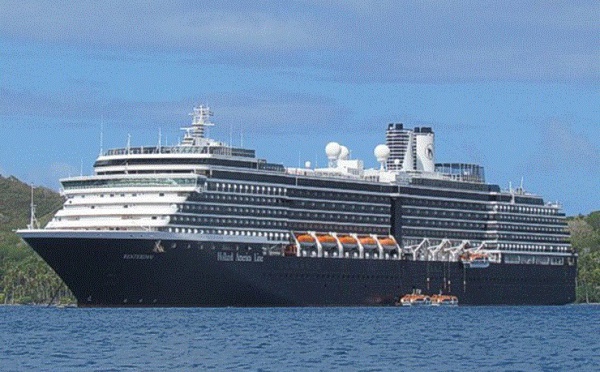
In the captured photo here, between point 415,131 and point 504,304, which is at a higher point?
point 415,131

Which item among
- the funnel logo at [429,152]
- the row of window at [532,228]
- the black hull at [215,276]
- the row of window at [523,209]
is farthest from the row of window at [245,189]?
the row of window at [532,228]

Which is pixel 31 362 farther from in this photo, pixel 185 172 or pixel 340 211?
pixel 340 211

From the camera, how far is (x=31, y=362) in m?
76.9

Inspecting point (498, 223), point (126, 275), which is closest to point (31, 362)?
point (126, 275)

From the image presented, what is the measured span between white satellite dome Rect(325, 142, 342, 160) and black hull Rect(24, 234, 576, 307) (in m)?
12.8

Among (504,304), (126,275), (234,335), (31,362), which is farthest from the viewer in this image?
(504,304)

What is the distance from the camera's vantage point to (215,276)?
126 metres

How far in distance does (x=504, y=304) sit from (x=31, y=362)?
87.5 m

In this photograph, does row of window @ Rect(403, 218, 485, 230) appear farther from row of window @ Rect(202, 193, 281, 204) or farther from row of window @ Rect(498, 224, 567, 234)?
row of window @ Rect(202, 193, 281, 204)

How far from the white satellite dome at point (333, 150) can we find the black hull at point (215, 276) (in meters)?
12.8

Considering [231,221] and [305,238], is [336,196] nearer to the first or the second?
[305,238]

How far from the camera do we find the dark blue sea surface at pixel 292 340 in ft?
252

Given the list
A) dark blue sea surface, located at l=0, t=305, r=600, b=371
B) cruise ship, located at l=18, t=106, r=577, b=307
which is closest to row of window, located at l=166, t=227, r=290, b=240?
cruise ship, located at l=18, t=106, r=577, b=307

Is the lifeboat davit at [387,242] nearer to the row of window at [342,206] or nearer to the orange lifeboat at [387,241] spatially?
the orange lifeboat at [387,241]
